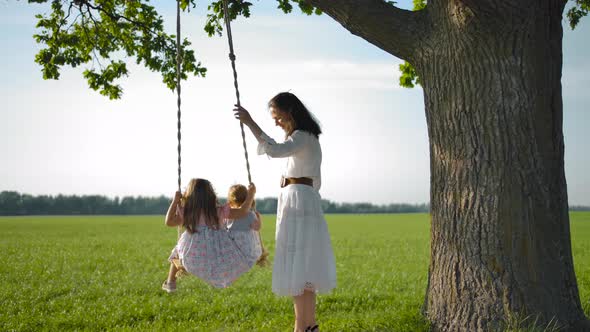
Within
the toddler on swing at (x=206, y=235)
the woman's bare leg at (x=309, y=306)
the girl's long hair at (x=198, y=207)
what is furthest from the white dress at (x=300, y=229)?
the girl's long hair at (x=198, y=207)

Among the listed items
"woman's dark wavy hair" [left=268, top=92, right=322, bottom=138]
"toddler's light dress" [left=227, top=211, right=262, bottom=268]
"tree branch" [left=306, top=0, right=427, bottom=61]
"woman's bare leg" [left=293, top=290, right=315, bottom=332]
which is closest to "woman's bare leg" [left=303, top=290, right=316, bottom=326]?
A: "woman's bare leg" [left=293, top=290, right=315, bottom=332]

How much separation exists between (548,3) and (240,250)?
4.32 metres

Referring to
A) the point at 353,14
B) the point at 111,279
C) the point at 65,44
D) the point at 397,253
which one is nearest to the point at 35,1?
the point at 65,44

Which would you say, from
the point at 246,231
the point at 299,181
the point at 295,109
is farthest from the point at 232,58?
the point at 246,231

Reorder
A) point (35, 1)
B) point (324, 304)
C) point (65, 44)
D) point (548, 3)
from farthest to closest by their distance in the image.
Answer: point (65, 44) → point (35, 1) → point (324, 304) → point (548, 3)

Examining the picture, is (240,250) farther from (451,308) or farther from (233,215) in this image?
(451,308)

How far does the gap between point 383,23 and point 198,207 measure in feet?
9.44

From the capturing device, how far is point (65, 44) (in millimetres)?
13125

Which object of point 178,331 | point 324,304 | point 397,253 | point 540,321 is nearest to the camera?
point 540,321

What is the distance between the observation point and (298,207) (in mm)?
6023

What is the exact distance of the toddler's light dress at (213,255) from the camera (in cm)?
668

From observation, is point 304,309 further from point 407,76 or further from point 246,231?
point 407,76

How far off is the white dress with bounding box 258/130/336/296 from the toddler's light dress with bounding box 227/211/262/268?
0.83m

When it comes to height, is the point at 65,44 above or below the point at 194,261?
above
